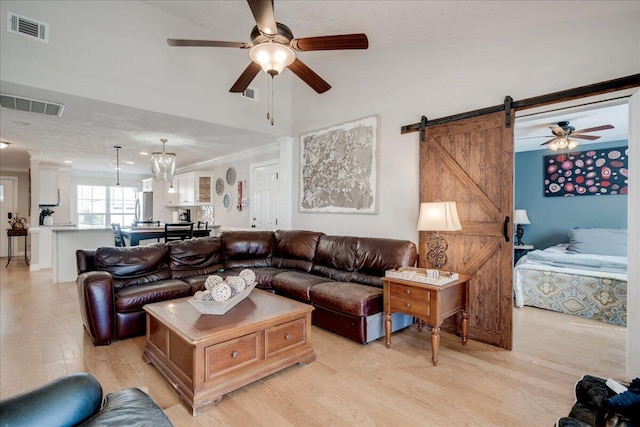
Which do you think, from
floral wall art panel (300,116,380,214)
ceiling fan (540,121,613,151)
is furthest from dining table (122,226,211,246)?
ceiling fan (540,121,613,151)

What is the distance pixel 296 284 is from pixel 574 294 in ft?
11.2

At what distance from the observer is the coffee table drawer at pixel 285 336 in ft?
7.80

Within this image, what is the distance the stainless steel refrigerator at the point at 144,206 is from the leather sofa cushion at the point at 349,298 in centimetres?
814

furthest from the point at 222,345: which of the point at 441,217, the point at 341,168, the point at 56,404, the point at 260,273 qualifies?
the point at 341,168

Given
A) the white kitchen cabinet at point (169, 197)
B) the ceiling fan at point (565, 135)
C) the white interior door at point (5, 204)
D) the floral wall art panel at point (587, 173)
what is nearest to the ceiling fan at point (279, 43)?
the ceiling fan at point (565, 135)

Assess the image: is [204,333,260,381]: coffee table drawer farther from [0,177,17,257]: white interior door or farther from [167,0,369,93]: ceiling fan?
[0,177,17,257]: white interior door

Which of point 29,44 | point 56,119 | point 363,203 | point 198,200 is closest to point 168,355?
point 363,203

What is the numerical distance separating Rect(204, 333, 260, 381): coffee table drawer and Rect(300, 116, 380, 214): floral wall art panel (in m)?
2.41

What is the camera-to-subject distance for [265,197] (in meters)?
5.95

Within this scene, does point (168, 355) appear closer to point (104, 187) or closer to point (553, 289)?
point (553, 289)

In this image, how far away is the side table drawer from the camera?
2.69 meters

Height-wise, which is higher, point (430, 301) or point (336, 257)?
point (336, 257)

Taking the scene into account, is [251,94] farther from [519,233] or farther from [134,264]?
[519,233]

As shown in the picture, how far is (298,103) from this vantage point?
521cm
